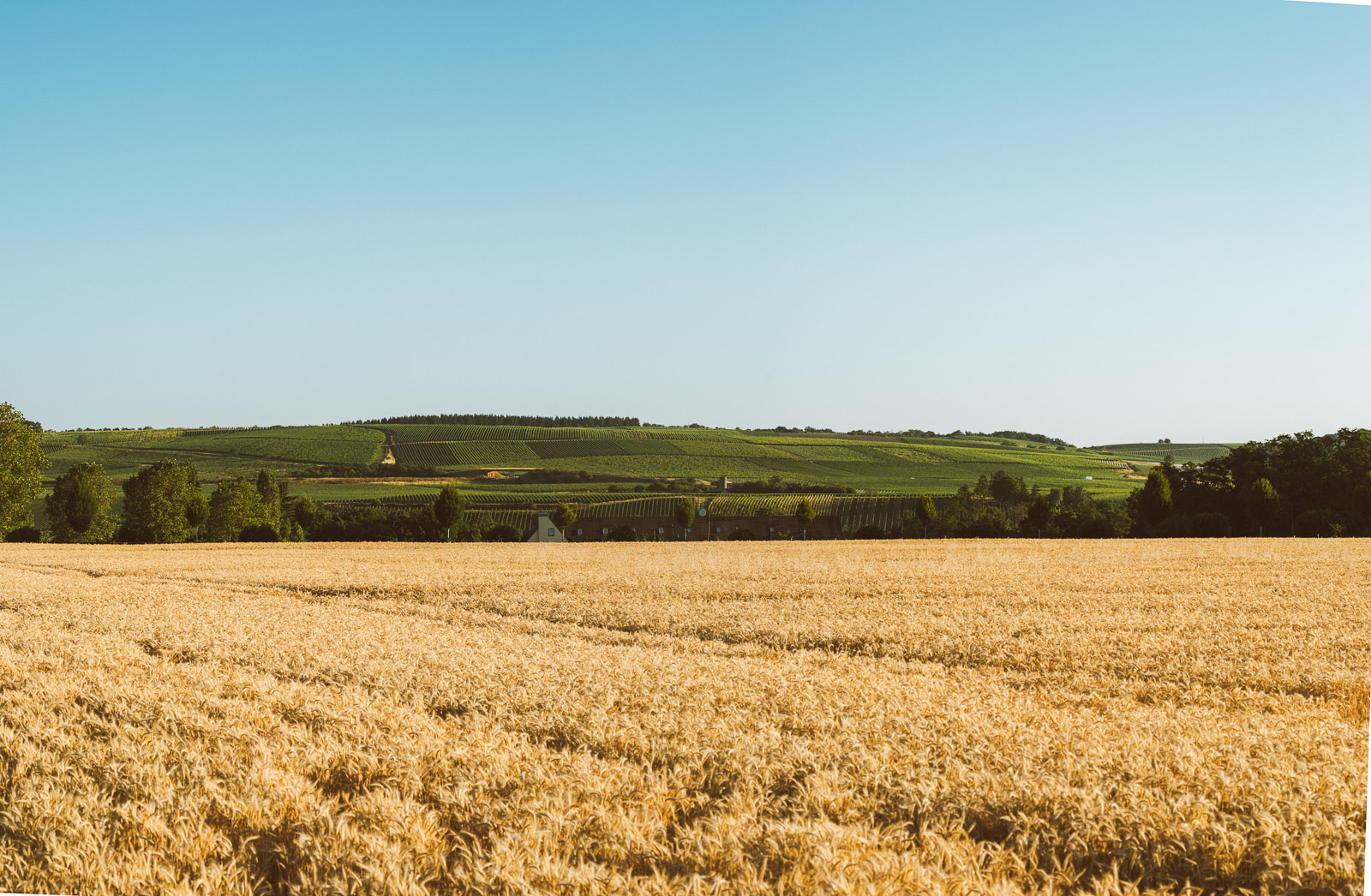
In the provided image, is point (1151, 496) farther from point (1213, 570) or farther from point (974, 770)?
point (974, 770)

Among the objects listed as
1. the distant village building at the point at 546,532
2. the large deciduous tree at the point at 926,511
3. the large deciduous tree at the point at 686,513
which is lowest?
the distant village building at the point at 546,532

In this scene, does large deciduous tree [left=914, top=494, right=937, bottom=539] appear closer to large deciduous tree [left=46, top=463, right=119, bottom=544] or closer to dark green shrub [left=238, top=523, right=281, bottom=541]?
dark green shrub [left=238, top=523, right=281, bottom=541]

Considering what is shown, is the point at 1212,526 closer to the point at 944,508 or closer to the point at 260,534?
the point at 944,508

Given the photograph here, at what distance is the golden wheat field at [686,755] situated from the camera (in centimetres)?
365

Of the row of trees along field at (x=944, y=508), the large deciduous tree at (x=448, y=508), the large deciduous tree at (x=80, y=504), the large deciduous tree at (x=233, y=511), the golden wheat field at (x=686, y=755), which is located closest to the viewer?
the golden wheat field at (x=686, y=755)

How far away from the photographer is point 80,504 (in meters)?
63.2

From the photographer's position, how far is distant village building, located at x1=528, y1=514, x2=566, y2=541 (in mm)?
83750

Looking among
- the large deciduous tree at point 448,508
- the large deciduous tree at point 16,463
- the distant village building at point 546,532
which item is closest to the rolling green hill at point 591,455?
the distant village building at point 546,532

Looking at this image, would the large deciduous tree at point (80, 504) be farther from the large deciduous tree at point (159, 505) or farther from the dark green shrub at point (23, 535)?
the dark green shrub at point (23, 535)

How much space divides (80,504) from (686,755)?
2845 inches

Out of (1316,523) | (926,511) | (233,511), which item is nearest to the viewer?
(1316,523)

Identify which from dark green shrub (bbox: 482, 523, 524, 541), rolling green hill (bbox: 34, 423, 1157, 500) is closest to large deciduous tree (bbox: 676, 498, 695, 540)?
dark green shrub (bbox: 482, 523, 524, 541)

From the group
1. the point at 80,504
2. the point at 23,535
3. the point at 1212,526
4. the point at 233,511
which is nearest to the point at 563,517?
the point at 233,511

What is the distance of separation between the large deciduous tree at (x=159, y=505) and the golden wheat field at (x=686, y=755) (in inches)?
2589
